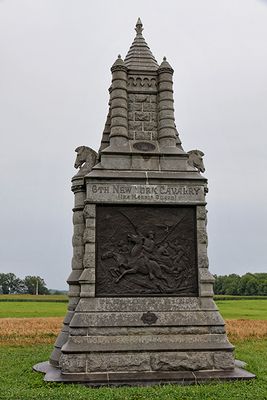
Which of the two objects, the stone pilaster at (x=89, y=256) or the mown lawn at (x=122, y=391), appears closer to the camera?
the mown lawn at (x=122, y=391)

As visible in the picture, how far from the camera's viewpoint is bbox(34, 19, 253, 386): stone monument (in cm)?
1111

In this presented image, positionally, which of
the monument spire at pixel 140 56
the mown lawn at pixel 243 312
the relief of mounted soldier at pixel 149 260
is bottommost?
the mown lawn at pixel 243 312

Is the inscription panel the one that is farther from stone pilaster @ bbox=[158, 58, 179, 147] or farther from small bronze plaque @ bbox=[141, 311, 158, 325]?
small bronze plaque @ bbox=[141, 311, 158, 325]

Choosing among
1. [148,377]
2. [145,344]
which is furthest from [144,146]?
[148,377]

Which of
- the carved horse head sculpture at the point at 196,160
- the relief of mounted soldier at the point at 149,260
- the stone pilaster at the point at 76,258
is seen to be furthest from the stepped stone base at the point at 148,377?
the carved horse head sculpture at the point at 196,160

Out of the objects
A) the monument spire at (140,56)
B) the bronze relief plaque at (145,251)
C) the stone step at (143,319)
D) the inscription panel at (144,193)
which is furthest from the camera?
the monument spire at (140,56)

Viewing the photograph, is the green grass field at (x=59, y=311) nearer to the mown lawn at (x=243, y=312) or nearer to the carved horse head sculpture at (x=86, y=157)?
the mown lawn at (x=243, y=312)

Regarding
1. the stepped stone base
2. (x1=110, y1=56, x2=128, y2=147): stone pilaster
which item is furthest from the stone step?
(x1=110, y1=56, x2=128, y2=147): stone pilaster

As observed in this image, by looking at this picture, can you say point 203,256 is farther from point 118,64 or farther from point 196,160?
point 118,64

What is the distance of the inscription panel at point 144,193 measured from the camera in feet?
40.4

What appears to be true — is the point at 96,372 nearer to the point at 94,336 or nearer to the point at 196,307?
the point at 94,336

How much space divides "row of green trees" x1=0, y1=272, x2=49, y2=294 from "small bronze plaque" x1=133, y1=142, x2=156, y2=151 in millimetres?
109055

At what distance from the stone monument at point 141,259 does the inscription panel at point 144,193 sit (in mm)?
27

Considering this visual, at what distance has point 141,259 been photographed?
1205 cm
